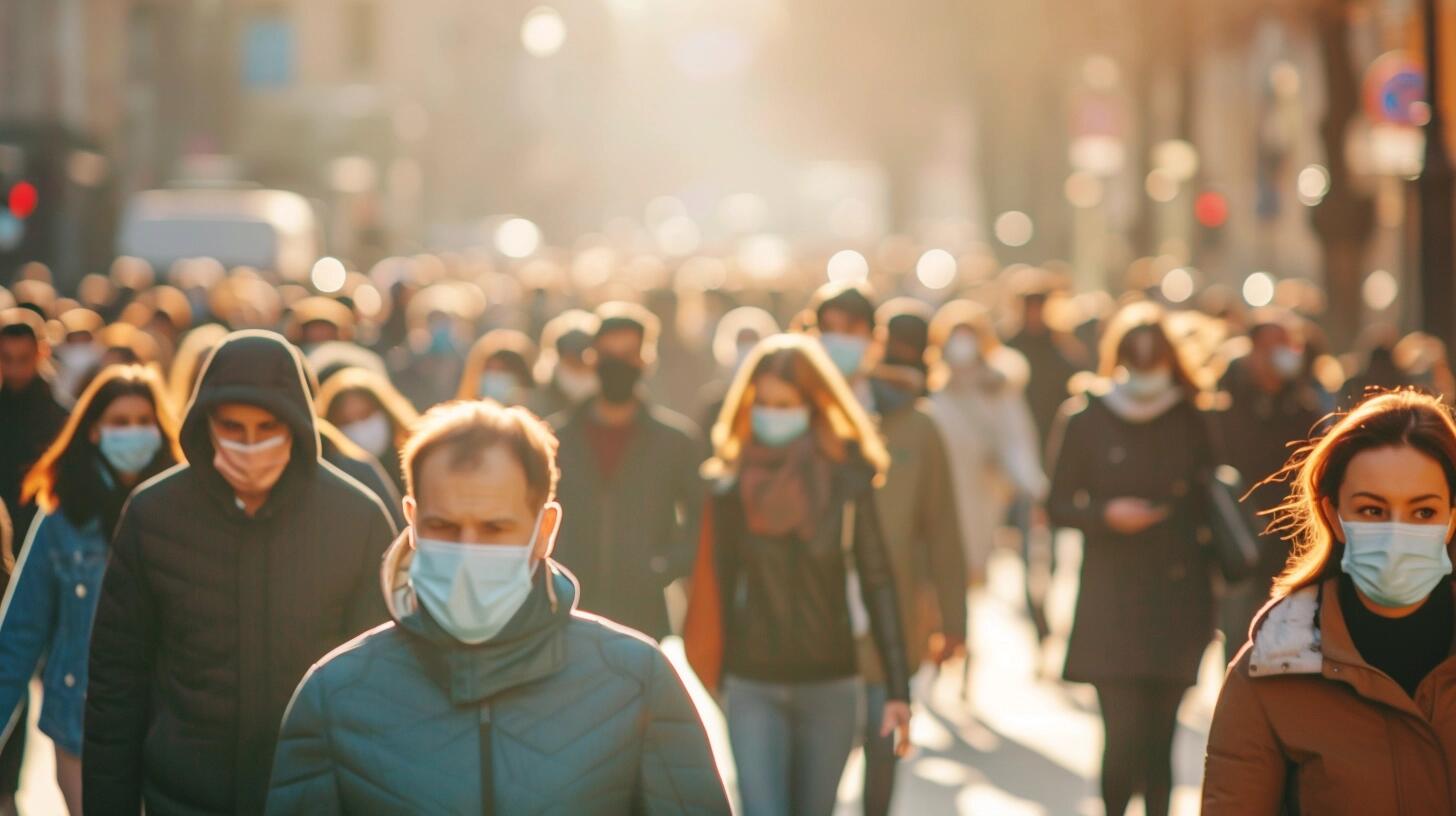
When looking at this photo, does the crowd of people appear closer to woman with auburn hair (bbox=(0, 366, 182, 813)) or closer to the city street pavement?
woman with auburn hair (bbox=(0, 366, 182, 813))

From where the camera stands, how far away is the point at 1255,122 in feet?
177

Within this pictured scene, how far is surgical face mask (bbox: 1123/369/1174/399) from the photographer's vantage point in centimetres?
879

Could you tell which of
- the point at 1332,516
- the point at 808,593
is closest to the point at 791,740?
the point at 808,593

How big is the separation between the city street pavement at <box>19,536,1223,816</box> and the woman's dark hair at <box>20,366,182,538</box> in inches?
98.9

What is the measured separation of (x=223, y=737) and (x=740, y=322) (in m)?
8.76

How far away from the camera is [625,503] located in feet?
29.5

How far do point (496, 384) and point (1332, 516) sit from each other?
7570mm

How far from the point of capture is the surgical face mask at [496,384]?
12.0 m

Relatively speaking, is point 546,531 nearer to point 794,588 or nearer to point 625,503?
point 794,588

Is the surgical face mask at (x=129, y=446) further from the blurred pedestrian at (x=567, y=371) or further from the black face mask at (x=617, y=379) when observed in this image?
the blurred pedestrian at (x=567, y=371)

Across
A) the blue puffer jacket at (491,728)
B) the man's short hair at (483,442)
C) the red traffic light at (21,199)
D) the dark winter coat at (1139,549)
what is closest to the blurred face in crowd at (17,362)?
the dark winter coat at (1139,549)

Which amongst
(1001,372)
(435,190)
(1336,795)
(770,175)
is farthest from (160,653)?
(770,175)

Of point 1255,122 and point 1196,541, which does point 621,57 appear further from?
point 1196,541

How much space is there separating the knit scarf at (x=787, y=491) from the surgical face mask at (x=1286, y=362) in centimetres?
431
